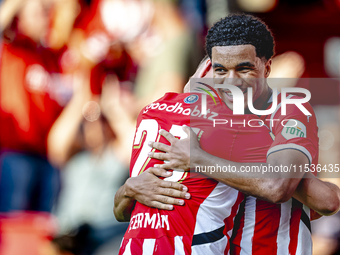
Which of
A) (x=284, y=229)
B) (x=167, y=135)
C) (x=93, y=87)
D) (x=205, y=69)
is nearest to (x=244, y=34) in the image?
(x=205, y=69)

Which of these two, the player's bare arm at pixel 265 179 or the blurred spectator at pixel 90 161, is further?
the blurred spectator at pixel 90 161

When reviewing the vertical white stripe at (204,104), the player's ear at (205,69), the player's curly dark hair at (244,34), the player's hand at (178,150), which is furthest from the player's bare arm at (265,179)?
the player's ear at (205,69)

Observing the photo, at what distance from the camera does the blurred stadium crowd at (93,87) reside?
4699 mm

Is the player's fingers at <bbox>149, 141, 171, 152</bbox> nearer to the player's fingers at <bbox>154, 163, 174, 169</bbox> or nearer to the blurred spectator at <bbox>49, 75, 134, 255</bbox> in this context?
the player's fingers at <bbox>154, 163, 174, 169</bbox>

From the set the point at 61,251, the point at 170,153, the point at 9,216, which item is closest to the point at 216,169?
the point at 170,153

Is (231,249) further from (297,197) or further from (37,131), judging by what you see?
(37,131)

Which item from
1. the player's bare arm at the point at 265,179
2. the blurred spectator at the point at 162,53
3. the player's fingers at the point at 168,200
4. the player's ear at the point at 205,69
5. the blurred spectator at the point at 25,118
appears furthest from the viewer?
the blurred spectator at the point at 162,53

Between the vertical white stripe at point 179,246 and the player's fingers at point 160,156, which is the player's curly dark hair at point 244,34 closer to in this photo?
the player's fingers at point 160,156

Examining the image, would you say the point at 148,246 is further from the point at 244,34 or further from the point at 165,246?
the point at 244,34

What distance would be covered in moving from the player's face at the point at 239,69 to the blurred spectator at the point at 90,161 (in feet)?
8.57

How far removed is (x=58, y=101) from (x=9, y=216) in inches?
70.5

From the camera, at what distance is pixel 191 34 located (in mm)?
5836

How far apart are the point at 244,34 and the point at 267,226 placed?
4.11 ft

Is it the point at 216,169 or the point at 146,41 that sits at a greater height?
the point at 146,41
